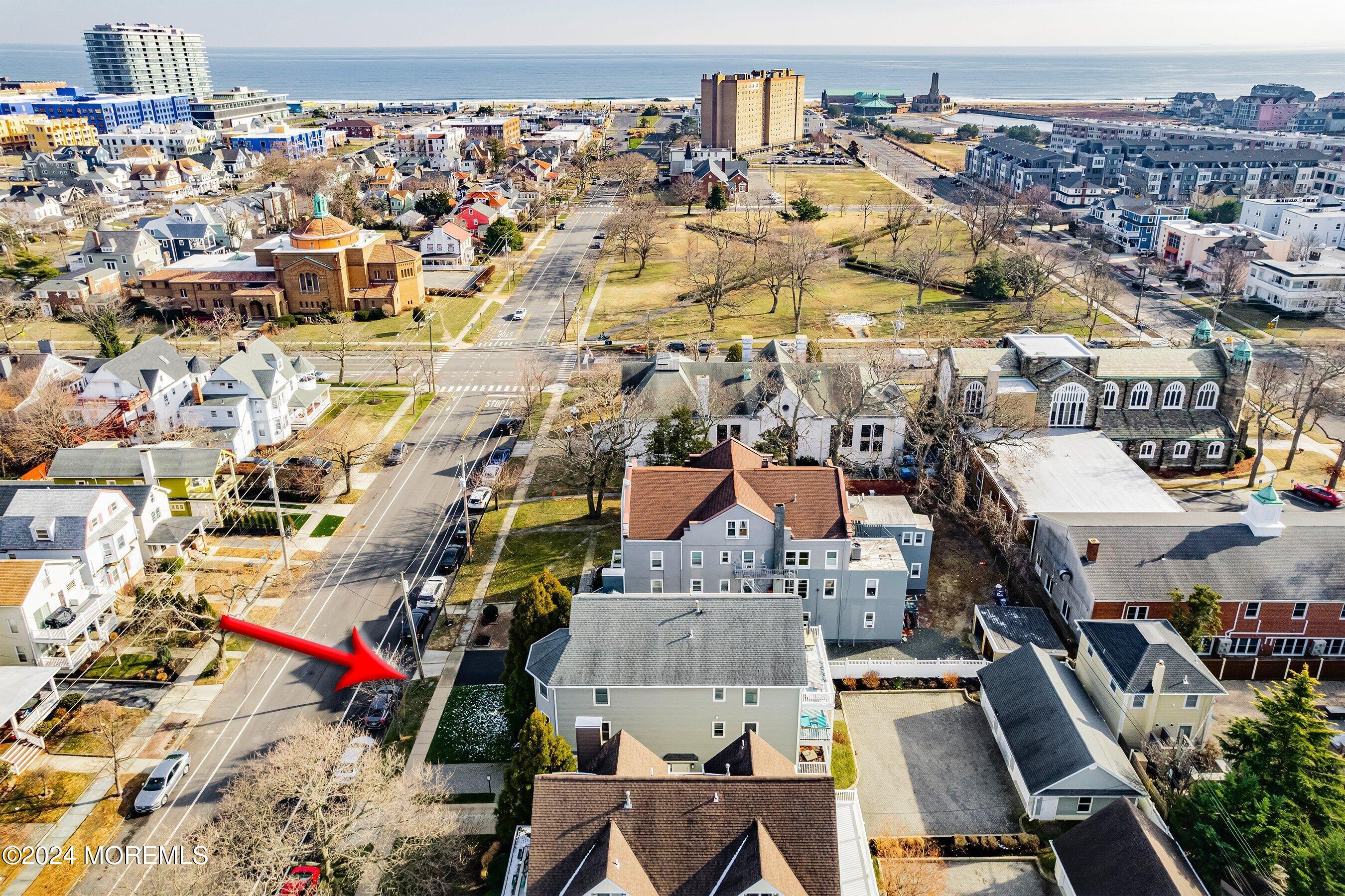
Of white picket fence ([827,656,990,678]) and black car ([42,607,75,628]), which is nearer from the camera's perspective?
white picket fence ([827,656,990,678])

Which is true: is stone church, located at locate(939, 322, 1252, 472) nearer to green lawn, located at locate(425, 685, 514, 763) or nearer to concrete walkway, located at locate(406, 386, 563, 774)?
concrete walkway, located at locate(406, 386, 563, 774)

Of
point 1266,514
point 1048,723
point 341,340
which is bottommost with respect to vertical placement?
point 341,340

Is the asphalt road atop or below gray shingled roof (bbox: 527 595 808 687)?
below

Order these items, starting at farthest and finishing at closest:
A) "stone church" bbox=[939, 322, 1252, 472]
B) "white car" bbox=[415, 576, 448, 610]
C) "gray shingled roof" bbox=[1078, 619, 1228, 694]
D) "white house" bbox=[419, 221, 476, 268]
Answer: "white house" bbox=[419, 221, 476, 268] → "stone church" bbox=[939, 322, 1252, 472] → "white car" bbox=[415, 576, 448, 610] → "gray shingled roof" bbox=[1078, 619, 1228, 694]

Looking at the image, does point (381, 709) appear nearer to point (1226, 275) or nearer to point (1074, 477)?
point (1074, 477)

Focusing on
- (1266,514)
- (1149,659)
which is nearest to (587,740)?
(1149,659)

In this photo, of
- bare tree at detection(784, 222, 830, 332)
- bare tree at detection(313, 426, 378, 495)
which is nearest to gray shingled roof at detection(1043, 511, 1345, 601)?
bare tree at detection(313, 426, 378, 495)
